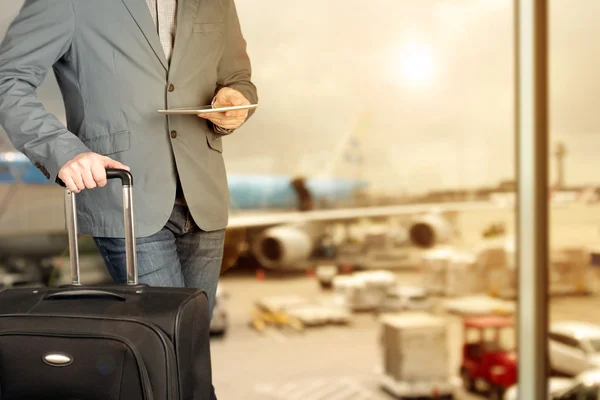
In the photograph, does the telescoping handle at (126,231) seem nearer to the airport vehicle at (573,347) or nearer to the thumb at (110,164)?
the thumb at (110,164)

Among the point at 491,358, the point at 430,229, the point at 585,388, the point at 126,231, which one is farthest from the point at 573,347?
the point at 126,231

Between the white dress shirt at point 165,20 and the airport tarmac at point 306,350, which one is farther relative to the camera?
the airport tarmac at point 306,350

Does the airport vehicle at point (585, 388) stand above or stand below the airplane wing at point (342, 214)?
below

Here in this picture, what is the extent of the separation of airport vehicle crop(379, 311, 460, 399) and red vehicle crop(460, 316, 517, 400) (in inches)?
3.5

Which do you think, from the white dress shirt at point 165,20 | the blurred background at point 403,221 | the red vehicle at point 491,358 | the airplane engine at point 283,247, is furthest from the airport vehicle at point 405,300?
the white dress shirt at point 165,20

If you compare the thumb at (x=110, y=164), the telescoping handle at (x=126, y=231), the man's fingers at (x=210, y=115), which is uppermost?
the man's fingers at (x=210, y=115)

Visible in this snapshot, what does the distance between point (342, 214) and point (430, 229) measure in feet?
1.55

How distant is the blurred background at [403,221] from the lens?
6.58 feet

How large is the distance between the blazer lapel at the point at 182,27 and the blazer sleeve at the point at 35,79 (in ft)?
0.54

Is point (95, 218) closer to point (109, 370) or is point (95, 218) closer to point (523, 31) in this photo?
point (109, 370)

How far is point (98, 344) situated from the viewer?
0.82m

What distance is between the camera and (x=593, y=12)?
2.20 metres

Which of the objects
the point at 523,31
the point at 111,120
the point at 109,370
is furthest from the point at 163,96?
the point at 523,31

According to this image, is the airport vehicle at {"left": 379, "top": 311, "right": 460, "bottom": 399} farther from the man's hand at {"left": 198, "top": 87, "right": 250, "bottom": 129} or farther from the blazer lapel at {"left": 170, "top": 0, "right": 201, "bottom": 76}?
the blazer lapel at {"left": 170, "top": 0, "right": 201, "bottom": 76}
